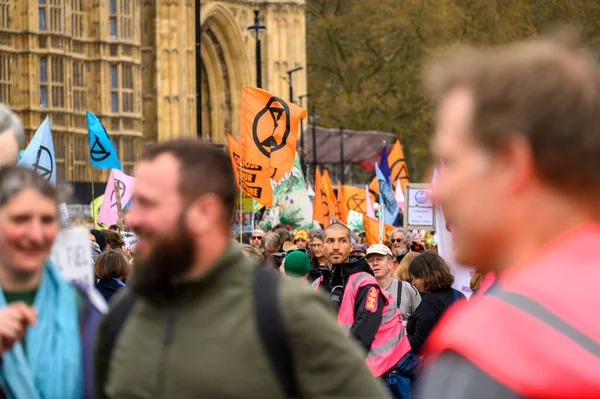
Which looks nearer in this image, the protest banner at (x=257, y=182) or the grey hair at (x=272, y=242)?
the grey hair at (x=272, y=242)

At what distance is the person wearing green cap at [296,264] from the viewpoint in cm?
984

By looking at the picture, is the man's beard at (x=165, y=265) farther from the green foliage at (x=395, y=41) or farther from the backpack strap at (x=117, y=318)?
the green foliage at (x=395, y=41)

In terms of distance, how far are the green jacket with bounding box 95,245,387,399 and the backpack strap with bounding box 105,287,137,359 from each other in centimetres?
9

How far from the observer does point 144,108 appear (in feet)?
153

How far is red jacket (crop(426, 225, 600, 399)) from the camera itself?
1.64m

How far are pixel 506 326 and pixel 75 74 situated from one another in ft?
132

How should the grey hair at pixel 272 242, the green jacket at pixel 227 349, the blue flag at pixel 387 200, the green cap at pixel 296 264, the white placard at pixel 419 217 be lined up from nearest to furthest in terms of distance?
the green jacket at pixel 227 349, the green cap at pixel 296 264, the grey hair at pixel 272 242, the white placard at pixel 419 217, the blue flag at pixel 387 200

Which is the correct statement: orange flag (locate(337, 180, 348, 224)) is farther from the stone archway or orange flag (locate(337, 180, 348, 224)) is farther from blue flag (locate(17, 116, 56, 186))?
the stone archway

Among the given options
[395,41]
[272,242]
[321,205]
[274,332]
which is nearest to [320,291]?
[274,332]

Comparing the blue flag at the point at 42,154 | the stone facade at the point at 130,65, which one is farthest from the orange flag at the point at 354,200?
the blue flag at the point at 42,154

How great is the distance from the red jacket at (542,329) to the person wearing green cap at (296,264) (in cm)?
804

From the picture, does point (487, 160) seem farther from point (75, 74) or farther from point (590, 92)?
point (75, 74)

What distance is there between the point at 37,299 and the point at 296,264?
6.51 metres

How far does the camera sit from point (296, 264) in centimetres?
990
